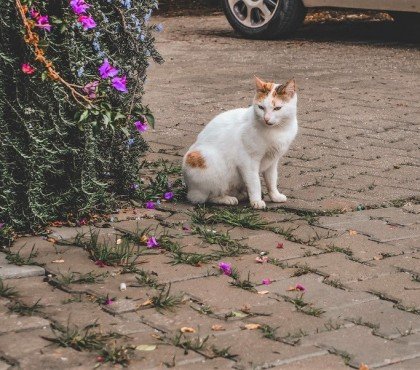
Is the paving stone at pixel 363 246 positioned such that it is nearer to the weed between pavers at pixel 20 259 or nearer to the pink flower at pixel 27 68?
the weed between pavers at pixel 20 259

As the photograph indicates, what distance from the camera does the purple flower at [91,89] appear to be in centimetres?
459

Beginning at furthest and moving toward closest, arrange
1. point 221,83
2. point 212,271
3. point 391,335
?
point 221,83, point 212,271, point 391,335

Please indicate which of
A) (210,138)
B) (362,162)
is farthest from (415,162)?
(210,138)

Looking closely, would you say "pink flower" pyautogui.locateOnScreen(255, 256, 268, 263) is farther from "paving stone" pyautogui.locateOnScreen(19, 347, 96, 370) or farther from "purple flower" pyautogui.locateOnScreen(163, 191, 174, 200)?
"paving stone" pyautogui.locateOnScreen(19, 347, 96, 370)

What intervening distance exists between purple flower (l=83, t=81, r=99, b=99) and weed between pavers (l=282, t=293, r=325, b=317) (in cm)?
131

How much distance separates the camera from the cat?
5.25 m

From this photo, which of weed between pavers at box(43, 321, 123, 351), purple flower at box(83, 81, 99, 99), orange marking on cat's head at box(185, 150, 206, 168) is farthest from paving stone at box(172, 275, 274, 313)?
orange marking on cat's head at box(185, 150, 206, 168)

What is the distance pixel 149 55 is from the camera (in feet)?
17.7

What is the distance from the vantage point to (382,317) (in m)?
3.76

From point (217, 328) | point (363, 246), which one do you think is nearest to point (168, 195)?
point (363, 246)

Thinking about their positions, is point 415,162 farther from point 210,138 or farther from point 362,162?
point 210,138

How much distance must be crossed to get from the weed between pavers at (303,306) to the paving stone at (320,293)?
26 mm

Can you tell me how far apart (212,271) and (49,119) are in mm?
1089

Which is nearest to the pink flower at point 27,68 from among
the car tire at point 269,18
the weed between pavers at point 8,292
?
the weed between pavers at point 8,292
